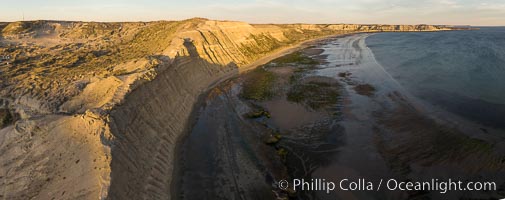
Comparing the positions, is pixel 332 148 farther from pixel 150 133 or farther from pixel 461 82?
pixel 461 82

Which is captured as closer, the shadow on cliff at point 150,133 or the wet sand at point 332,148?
the shadow on cliff at point 150,133

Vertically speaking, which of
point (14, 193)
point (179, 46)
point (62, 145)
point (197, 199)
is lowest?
point (197, 199)

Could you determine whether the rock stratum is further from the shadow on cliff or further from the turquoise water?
the turquoise water

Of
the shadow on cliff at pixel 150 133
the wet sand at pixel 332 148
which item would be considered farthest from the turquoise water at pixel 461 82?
the shadow on cliff at pixel 150 133

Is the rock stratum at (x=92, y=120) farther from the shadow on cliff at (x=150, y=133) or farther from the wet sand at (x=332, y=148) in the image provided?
the wet sand at (x=332, y=148)

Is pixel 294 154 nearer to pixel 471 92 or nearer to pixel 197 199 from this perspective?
pixel 197 199

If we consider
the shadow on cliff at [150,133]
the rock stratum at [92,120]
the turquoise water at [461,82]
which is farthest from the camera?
the turquoise water at [461,82]

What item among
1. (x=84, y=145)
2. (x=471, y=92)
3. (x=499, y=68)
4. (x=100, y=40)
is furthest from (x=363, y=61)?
(x=84, y=145)

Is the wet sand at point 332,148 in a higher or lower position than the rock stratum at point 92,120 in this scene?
lower
